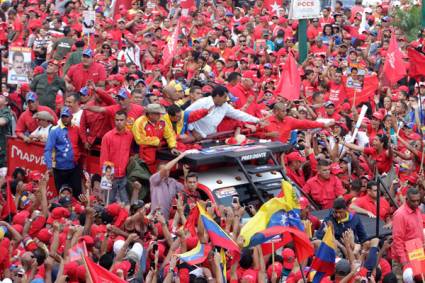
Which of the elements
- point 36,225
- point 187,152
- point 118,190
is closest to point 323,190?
point 187,152

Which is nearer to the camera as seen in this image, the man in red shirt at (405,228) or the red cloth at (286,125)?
the man in red shirt at (405,228)

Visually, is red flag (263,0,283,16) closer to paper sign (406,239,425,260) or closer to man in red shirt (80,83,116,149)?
man in red shirt (80,83,116,149)

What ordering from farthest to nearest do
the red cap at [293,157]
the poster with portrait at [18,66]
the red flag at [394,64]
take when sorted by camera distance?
the red flag at [394,64] → the poster with portrait at [18,66] → the red cap at [293,157]

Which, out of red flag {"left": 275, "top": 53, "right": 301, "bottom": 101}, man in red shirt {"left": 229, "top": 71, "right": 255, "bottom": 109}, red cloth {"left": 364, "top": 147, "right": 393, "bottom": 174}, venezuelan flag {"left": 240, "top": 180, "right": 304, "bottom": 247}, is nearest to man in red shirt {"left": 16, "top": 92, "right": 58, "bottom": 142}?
man in red shirt {"left": 229, "top": 71, "right": 255, "bottom": 109}

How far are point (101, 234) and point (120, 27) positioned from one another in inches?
528

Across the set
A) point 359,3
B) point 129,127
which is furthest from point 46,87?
point 359,3

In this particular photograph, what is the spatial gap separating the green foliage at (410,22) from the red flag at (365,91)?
259 inches

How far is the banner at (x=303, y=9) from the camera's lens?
82.5 ft

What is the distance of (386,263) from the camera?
1457cm

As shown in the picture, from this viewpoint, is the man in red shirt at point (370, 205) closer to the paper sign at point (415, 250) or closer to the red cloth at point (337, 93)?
the paper sign at point (415, 250)

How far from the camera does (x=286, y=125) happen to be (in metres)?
18.5

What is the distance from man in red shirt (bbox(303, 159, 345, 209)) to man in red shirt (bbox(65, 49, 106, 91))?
16.1ft

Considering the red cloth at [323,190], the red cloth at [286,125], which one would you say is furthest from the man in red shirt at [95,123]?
the red cloth at [323,190]

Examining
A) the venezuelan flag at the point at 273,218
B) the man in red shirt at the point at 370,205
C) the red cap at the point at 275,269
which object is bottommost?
the man in red shirt at the point at 370,205
